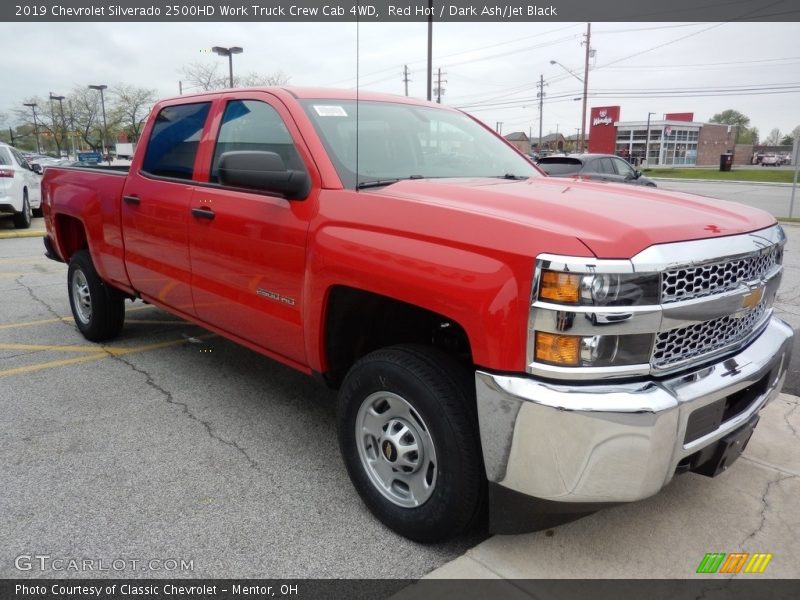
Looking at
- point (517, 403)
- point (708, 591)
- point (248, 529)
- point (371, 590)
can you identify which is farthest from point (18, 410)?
point (708, 591)

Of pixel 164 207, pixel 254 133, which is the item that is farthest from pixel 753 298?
pixel 164 207

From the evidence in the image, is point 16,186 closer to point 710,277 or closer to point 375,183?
point 375,183

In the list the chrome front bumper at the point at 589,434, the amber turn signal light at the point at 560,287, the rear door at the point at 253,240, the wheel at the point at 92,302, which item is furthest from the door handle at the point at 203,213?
the amber turn signal light at the point at 560,287

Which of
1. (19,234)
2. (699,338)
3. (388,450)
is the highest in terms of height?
(699,338)

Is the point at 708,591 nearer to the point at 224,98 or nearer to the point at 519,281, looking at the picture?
the point at 519,281

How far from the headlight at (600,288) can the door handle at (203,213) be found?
216 cm

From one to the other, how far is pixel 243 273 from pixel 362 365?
1.03m

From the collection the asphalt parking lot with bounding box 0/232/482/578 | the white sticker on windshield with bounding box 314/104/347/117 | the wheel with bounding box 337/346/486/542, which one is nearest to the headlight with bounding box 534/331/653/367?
the wheel with bounding box 337/346/486/542

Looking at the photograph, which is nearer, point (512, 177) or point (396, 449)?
point (396, 449)

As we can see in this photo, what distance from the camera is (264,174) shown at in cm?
284

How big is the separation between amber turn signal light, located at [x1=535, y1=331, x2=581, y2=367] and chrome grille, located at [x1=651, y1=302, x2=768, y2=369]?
290 mm

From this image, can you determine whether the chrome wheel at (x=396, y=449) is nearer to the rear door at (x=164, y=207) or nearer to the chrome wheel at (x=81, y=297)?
the rear door at (x=164, y=207)

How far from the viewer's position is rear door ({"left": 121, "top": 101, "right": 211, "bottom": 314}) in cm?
386

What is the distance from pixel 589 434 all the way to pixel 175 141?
3.33 m
